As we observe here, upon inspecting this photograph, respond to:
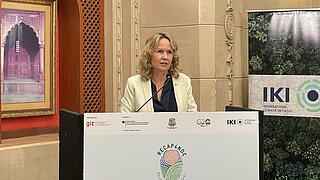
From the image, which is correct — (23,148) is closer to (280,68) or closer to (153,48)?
(153,48)

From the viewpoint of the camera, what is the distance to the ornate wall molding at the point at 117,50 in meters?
5.81

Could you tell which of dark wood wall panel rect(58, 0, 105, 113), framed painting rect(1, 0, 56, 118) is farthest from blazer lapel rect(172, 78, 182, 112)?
dark wood wall panel rect(58, 0, 105, 113)

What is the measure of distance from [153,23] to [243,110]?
4.00 metres

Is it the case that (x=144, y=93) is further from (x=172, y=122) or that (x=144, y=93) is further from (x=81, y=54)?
(x=81, y=54)

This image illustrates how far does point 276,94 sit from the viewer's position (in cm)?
551

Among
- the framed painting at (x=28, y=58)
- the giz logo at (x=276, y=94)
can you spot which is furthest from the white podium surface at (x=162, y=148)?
the giz logo at (x=276, y=94)

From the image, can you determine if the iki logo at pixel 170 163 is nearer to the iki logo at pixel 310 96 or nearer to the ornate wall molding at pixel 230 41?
the iki logo at pixel 310 96

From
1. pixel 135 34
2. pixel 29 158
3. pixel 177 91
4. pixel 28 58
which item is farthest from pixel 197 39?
pixel 177 91

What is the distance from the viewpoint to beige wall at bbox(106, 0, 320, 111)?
18.5 feet

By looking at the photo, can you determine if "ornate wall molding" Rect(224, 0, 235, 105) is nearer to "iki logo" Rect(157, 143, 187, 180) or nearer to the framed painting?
the framed painting

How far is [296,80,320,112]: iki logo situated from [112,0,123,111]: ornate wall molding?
1859 millimetres

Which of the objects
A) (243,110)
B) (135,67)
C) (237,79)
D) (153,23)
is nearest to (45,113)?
(135,67)

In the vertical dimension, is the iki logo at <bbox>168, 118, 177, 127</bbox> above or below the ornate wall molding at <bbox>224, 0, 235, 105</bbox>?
below

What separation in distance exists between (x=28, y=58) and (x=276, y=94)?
2.45 m
